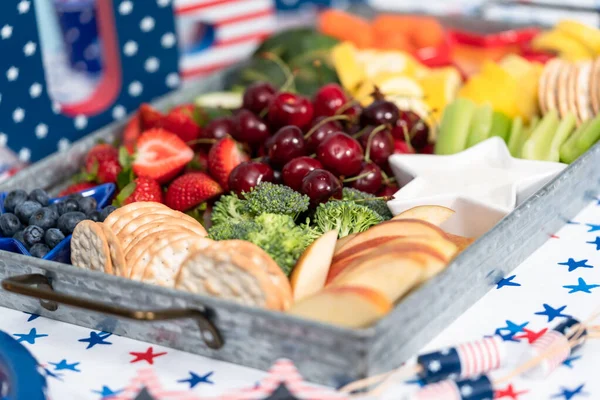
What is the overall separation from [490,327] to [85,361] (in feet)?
2.15

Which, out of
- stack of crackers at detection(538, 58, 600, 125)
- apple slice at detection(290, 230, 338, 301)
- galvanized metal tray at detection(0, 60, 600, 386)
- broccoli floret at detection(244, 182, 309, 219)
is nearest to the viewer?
galvanized metal tray at detection(0, 60, 600, 386)

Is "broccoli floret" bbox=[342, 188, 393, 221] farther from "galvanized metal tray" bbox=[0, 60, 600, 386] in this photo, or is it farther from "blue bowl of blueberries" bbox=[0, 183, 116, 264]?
Result: "blue bowl of blueberries" bbox=[0, 183, 116, 264]

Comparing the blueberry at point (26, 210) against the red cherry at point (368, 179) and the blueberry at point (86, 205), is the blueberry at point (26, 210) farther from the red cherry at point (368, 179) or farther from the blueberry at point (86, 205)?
the red cherry at point (368, 179)

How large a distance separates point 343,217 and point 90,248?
463mm

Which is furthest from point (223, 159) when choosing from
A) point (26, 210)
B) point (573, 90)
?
point (573, 90)

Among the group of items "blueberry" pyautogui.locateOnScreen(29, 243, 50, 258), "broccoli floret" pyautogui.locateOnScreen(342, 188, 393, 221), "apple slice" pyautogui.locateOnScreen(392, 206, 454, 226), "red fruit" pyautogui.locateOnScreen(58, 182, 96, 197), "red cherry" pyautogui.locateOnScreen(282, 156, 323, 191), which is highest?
"red cherry" pyautogui.locateOnScreen(282, 156, 323, 191)

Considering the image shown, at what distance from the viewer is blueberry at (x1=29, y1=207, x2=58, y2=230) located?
1513 millimetres

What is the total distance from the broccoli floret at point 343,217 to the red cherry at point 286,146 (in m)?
0.19

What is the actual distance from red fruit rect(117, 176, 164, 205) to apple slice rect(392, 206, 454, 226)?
1.85 feet

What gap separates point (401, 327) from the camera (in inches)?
44.3

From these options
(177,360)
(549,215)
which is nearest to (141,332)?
(177,360)

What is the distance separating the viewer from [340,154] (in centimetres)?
161

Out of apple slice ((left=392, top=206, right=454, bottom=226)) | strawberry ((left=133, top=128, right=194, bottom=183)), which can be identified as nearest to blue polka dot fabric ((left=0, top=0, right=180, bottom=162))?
strawberry ((left=133, top=128, right=194, bottom=183))

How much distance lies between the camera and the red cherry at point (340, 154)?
1608mm
